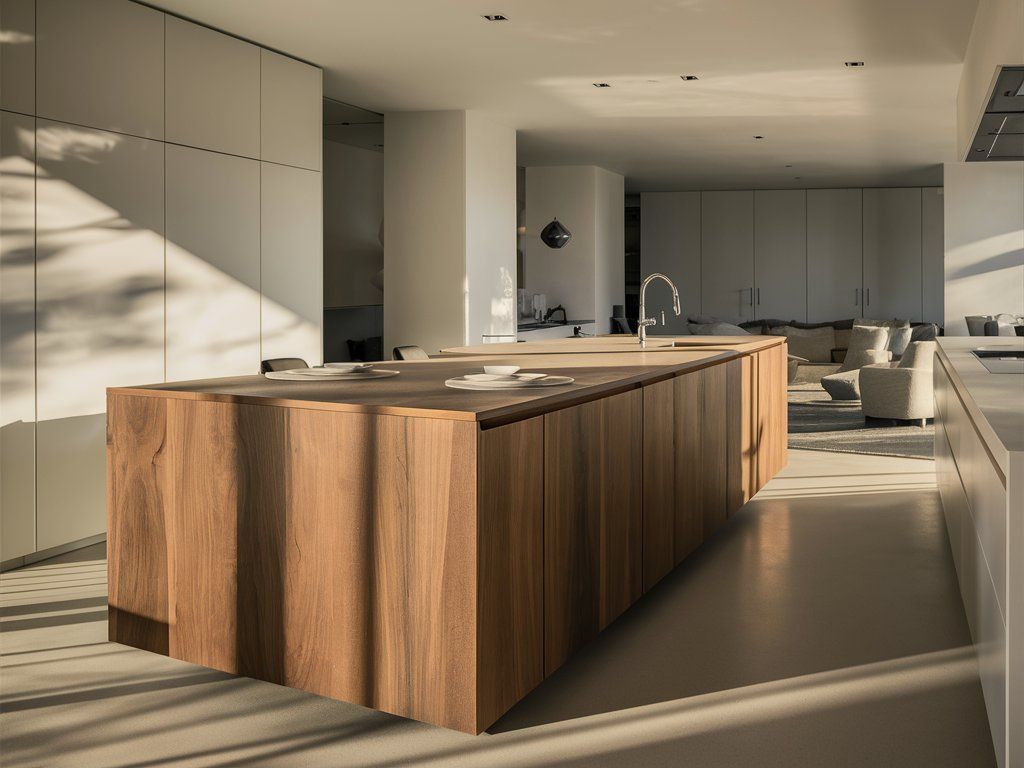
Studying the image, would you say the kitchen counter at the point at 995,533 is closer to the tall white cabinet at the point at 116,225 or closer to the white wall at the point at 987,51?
the white wall at the point at 987,51

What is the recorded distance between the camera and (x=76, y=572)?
4.15 m

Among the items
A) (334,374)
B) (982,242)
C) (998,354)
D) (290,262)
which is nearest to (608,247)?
(982,242)

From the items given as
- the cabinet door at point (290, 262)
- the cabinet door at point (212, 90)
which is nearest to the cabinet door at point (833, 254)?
the cabinet door at point (290, 262)

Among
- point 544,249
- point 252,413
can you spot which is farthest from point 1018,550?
point 544,249

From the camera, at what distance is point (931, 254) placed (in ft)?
45.9

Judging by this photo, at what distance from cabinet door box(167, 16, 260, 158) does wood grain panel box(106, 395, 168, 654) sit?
8.58ft

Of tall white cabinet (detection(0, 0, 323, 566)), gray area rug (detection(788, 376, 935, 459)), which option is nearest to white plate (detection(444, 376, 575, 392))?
tall white cabinet (detection(0, 0, 323, 566))

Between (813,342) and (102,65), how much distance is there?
10644 mm

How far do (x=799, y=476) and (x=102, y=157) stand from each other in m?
4.28

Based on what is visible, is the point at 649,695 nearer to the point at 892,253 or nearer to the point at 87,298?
the point at 87,298

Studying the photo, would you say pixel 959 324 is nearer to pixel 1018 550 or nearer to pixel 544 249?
pixel 544 249

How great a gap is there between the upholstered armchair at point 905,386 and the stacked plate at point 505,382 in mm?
5881

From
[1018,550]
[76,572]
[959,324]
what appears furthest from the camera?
[959,324]

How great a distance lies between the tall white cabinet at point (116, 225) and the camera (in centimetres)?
420
